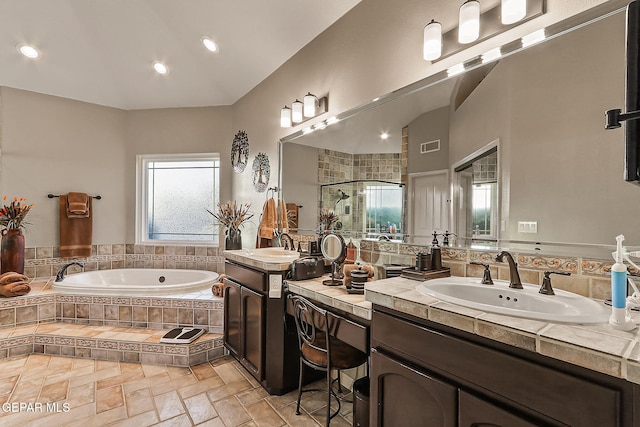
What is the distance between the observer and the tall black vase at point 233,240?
3678mm

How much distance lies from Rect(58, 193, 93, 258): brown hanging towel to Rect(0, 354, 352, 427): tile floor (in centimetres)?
151

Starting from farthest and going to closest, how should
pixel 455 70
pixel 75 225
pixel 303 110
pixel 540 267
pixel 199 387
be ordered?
pixel 75 225 < pixel 303 110 < pixel 199 387 < pixel 455 70 < pixel 540 267

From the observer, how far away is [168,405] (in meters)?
2.13

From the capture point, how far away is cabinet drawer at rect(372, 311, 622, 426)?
2.52 ft

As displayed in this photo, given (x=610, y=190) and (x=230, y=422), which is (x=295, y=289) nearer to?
(x=230, y=422)

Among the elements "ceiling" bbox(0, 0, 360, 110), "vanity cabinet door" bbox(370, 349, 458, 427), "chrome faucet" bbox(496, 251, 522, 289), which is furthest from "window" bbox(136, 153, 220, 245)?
"chrome faucet" bbox(496, 251, 522, 289)

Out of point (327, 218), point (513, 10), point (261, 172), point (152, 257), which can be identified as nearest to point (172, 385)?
point (327, 218)

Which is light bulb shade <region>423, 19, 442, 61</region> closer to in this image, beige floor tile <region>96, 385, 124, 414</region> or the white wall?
beige floor tile <region>96, 385, 124, 414</region>

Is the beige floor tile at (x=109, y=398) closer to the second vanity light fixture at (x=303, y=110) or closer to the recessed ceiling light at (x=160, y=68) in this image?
the second vanity light fixture at (x=303, y=110)

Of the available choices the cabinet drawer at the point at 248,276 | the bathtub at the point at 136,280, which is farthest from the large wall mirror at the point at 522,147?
the bathtub at the point at 136,280

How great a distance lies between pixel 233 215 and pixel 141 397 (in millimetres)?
2037

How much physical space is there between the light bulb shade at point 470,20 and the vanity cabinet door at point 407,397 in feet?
4.98

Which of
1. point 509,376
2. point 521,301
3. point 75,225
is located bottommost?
point 509,376

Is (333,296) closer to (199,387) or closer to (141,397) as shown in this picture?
(199,387)
